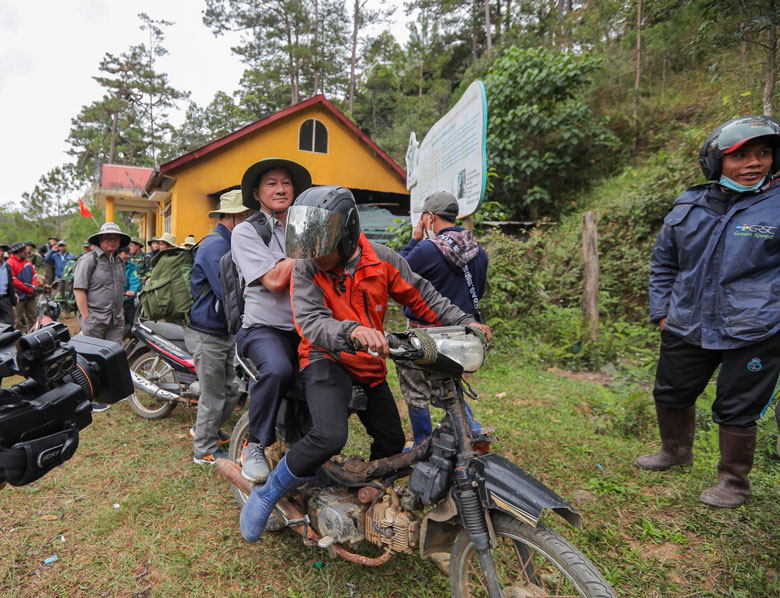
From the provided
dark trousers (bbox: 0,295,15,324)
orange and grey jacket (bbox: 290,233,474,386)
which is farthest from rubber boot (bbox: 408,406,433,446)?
dark trousers (bbox: 0,295,15,324)

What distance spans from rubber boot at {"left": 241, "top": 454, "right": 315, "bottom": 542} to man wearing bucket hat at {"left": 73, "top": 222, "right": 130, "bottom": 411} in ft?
11.5

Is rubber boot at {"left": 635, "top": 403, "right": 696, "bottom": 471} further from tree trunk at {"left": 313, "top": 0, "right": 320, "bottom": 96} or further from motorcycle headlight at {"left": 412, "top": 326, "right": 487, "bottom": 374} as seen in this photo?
tree trunk at {"left": 313, "top": 0, "right": 320, "bottom": 96}

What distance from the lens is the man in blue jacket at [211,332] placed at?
3459 mm

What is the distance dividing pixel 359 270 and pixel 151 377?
3717mm

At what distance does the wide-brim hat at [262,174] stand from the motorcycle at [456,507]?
164 cm

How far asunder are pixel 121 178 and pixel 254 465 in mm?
17609

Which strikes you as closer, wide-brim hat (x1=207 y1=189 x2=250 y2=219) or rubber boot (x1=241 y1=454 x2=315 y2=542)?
rubber boot (x1=241 y1=454 x2=315 y2=542)

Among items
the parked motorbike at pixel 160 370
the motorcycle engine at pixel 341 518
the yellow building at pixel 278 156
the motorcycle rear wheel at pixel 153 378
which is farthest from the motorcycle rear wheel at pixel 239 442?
the yellow building at pixel 278 156

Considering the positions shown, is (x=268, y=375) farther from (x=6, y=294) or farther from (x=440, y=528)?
(x=6, y=294)

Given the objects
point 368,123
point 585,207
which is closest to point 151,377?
point 585,207

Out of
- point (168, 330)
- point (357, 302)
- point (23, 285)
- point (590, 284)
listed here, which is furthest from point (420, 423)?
point (23, 285)

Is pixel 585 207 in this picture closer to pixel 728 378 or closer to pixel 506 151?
pixel 506 151

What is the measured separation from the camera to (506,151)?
1159 cm

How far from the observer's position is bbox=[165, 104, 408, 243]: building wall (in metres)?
12.9
